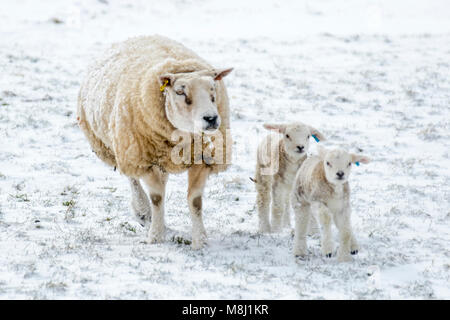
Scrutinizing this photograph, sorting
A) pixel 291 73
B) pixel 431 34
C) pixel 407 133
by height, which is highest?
pixel 431 34

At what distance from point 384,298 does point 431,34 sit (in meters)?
14.7

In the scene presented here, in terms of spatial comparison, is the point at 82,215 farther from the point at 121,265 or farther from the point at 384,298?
the point at 384,298

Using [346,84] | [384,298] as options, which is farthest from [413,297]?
[346,84]

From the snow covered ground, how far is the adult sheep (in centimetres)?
64

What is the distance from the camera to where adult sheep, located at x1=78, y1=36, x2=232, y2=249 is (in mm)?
5816

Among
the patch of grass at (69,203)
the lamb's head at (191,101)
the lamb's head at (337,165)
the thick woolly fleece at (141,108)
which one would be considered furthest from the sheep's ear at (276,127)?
the patch of grass at (69,203)

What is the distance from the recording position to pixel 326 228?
5.68 m

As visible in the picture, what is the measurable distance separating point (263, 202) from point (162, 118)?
147cm

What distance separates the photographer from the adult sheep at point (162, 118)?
582cm

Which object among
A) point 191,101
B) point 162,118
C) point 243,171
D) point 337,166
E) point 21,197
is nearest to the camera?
point 337,166

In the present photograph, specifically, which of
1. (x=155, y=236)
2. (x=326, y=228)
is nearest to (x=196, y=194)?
(x=155, y=236)

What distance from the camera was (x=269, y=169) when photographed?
655 cm

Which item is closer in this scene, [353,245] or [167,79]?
[353,245]

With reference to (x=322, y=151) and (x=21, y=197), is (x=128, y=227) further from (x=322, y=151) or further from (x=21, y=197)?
(x=322, y=151)
